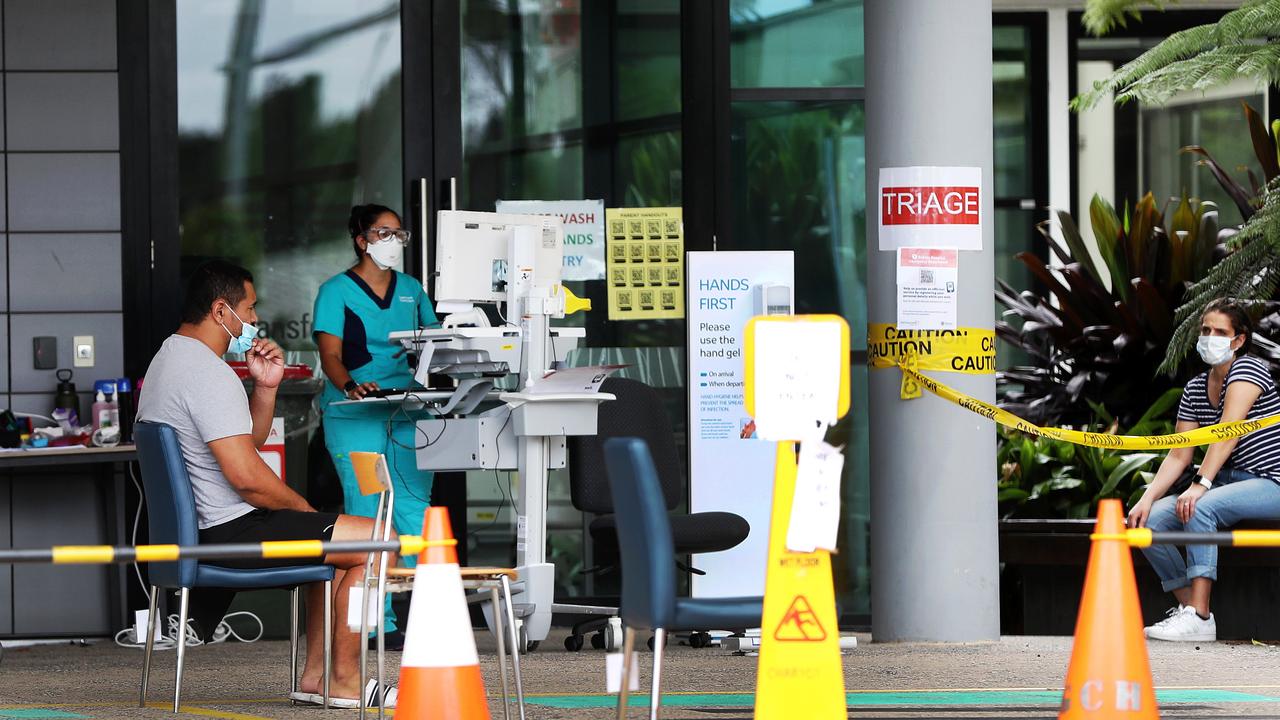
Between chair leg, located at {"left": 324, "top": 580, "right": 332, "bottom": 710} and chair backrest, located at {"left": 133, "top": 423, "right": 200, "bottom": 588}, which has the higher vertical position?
chair backrest, located at {"left": 133, "top": 423, "right": 200, "bottom": 588}

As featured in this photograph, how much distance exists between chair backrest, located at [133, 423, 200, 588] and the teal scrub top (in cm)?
166

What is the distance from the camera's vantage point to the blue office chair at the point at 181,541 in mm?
4590

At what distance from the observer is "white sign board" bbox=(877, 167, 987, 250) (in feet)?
19.9

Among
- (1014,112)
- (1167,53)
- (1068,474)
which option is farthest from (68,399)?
(1014,112)

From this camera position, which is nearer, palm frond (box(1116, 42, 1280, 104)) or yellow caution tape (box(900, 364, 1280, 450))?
yellow caution tape (box(900, 364, 1280, 450))

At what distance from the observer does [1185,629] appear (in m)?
6.16

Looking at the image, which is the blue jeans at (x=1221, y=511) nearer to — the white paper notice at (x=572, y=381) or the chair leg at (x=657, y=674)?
the white paper notice at (x=572, y=381)

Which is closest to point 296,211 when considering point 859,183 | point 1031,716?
point 859,183

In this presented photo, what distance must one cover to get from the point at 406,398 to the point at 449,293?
1.31 ft

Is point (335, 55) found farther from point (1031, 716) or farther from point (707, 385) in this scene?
point (1031, 716)

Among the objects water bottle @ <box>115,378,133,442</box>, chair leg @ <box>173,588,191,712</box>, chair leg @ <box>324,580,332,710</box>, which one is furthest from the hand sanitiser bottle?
chair leg @ <box>324,580,332,710</box>

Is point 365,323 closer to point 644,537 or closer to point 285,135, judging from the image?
point 285,135

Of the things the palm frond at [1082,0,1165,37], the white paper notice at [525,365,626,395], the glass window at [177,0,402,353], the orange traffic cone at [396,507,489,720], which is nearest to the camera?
the orange traffic cone at [396,507,489,720]

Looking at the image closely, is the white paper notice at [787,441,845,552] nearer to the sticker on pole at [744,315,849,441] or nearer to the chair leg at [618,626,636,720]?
the sticker on pole at [744,315,849,441]
